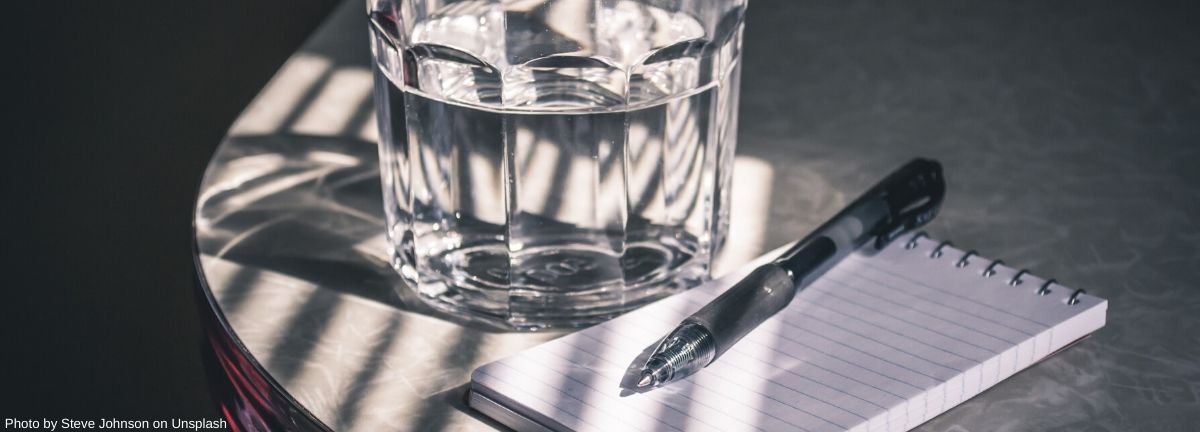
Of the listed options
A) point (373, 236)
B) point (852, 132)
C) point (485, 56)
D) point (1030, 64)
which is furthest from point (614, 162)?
point (1030, 64)

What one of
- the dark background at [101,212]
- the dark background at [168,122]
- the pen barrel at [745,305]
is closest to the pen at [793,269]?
the pen barrel at [745,305]

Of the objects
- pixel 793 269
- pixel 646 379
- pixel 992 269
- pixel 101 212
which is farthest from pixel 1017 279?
pixel 101 212

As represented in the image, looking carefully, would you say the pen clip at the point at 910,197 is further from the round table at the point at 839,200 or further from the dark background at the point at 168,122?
the dark background at the point at 168,122

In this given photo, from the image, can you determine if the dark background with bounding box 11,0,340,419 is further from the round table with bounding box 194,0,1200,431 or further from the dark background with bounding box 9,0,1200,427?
the round table with bounding box 194,0,1200,431

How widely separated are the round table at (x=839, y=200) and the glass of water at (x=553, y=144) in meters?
0.05

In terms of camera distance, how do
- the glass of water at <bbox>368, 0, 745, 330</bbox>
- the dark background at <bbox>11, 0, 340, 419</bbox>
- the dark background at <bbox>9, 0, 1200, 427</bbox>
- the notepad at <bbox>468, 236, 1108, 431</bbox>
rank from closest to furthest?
the notepad at <bbox>468, 236, 1108, 431</bbox>
the glass of water at <bbox>368, 0, 745, 330</bbox>
the dark background at <bbox>9, 0, 1200, 427</bbox>
the dark background at <bbox>11, 0, 340, 419</bbox>

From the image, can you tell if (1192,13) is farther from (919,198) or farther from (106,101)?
(106,101)

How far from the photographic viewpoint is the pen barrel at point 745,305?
31.3 inches

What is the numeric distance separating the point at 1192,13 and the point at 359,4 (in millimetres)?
863

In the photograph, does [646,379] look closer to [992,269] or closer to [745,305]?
[745,305]

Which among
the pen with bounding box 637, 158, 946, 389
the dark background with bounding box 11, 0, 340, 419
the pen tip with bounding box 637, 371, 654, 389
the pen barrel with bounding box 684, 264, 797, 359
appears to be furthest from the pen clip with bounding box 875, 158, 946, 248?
the dark background with bounding box 11, 0, 340, 419

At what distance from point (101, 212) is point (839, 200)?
3.44 ft

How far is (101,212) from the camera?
1.72 meters

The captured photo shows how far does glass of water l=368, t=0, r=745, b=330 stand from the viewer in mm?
849
